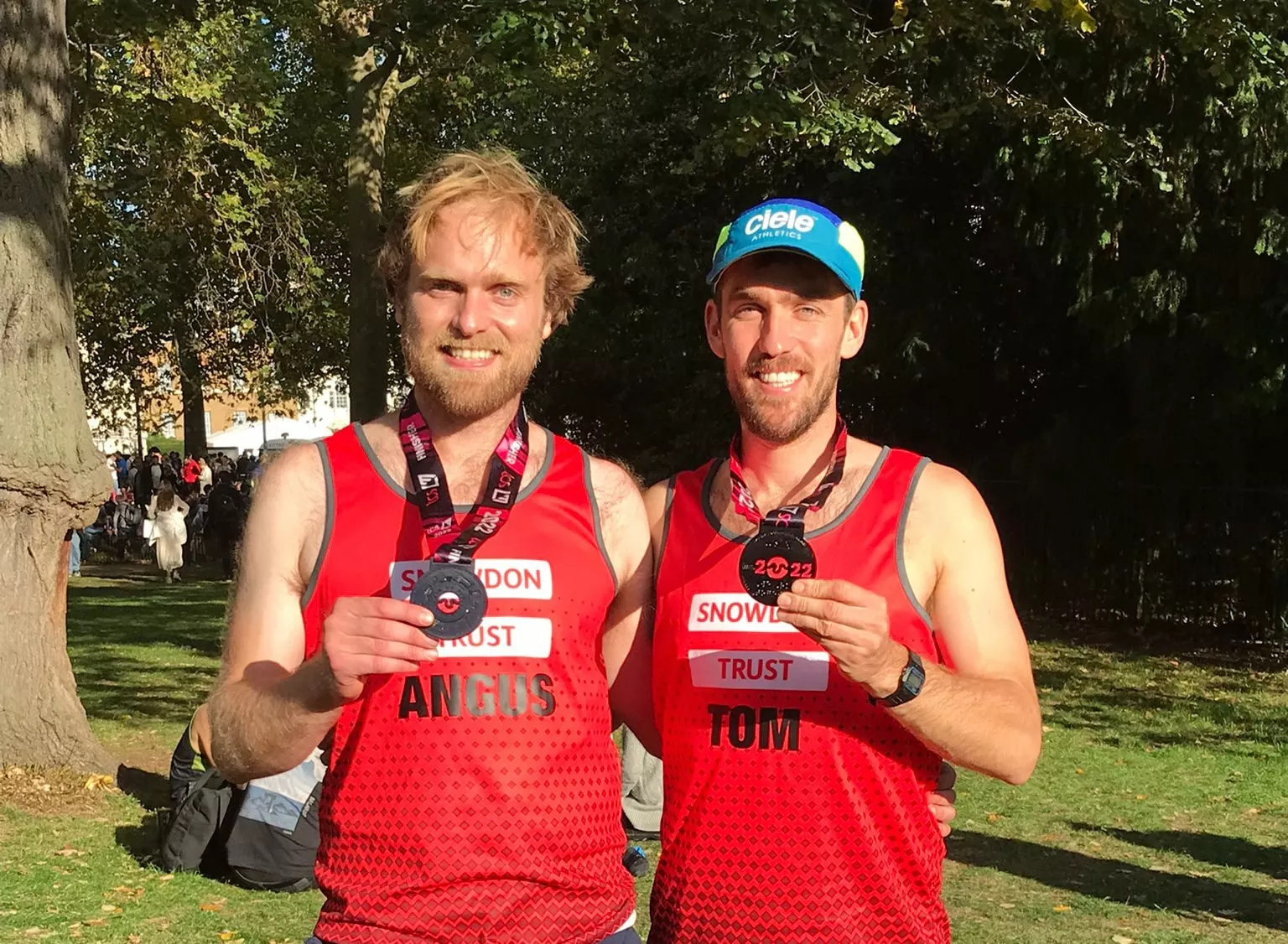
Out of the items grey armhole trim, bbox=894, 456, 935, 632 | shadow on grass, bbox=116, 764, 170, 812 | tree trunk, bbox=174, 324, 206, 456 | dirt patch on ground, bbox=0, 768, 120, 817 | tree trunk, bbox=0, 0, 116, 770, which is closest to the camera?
grey armhole trim, bbox=894, 456, 935, 632

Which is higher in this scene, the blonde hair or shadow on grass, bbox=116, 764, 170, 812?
the blonde hair

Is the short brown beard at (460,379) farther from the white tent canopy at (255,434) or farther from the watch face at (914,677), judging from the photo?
the white tent canopy at (255,434)

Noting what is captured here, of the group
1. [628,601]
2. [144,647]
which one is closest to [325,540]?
[628,601]

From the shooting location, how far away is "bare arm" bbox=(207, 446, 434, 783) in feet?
9.60

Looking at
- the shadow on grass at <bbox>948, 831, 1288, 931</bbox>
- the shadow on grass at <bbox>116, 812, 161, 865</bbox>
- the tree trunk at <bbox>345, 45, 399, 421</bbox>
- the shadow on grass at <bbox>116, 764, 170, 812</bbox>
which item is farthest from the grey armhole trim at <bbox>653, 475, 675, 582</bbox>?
the tree trunk at <bbox>345, 45, 399, 421</bbox>

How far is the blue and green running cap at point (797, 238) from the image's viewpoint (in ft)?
10.7

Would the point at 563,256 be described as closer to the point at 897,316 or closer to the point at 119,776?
the point at 119,776

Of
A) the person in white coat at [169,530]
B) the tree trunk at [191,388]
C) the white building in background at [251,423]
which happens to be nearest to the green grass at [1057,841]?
the person in white coat at [169,530]

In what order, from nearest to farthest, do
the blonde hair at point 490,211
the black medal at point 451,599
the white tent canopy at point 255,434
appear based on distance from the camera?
1. the black medal at point 451,599
2. the blonde hair at point 490,211
3. the white tent canopy at point 255,434

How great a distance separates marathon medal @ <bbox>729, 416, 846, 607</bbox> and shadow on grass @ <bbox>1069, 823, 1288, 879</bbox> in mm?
6515

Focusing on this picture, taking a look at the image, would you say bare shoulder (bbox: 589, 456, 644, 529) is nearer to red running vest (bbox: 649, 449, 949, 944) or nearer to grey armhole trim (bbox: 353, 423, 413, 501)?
red running vest (bbox: 649, 449, 949, 944)

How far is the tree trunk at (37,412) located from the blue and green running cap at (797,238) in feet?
24.5

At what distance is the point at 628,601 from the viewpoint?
3418mm

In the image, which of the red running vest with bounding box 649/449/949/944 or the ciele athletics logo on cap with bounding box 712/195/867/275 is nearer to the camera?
the red running vest with bounding box 649/449/949/944
